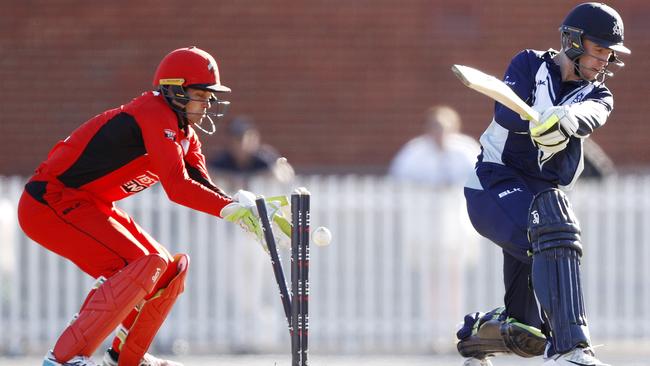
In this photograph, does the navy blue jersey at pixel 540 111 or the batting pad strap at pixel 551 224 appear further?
the navy blue jersey at pixel 540 111

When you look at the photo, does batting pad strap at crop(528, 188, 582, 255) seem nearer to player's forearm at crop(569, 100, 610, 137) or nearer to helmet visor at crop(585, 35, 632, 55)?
player's forearm at crop(569, 100, 610, 137)

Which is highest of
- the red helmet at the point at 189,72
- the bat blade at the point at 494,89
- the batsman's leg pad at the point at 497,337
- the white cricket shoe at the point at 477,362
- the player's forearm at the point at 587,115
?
the red helmet at the point at 189,72

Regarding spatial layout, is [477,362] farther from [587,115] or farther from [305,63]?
[305,63]

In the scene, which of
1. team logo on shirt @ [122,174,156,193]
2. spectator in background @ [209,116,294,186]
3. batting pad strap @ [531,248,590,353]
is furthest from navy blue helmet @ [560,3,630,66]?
spectator in background @ [209,116,294,186]

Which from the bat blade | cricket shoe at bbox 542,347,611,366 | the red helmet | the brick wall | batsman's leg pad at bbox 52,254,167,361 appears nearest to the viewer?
the bat blade

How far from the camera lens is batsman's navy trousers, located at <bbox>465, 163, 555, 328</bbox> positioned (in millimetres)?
6516

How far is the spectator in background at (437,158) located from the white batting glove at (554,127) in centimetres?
522

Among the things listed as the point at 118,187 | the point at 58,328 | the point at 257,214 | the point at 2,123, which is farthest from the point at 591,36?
the point at 2,123

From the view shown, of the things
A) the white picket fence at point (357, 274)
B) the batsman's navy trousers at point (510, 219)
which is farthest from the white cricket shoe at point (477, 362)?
the white picket fence at point (357, 274)

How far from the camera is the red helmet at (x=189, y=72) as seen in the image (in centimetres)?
696

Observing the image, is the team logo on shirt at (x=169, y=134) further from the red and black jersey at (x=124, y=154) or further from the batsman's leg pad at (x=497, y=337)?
the batsman's leg pad at (x=497, y=337)

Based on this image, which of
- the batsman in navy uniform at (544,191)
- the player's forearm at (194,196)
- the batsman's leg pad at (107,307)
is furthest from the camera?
the batsman's leg pad at (107,307)

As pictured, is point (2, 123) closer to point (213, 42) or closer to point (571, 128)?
point (213, 42)

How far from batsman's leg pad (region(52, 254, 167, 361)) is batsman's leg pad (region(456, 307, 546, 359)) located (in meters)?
1.60
